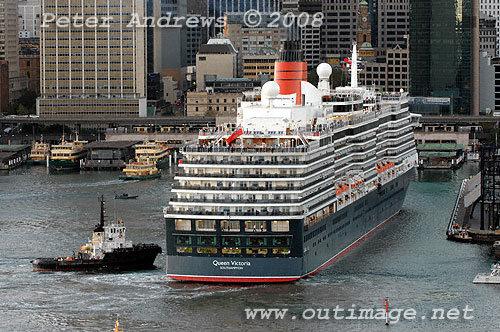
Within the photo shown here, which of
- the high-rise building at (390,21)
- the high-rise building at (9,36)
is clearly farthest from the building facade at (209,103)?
the high-rise building at (390,21)

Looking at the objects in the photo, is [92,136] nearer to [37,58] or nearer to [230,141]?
[37,58]

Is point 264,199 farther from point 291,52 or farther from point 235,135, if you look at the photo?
point 291,52

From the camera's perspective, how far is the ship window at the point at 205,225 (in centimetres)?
6147

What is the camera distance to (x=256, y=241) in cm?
6141

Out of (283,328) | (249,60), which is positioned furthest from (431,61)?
(283,328)

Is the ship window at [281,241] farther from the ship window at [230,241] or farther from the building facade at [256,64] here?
the building facade at [256,64]

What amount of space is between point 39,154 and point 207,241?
5955 cm

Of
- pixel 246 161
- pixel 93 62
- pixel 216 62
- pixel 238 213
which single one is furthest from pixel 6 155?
pixel 238 213

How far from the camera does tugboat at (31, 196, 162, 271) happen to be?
66062mm

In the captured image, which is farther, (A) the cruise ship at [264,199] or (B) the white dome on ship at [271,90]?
(B) the white dome on ship at [271,90]

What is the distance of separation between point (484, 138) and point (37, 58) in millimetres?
72172

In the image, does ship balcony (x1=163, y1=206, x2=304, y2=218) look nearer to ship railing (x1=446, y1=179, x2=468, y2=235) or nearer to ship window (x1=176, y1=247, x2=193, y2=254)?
ship window (x1=176, y1=247, x2=193, y2=254)

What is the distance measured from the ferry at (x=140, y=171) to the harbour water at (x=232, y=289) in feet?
68.9

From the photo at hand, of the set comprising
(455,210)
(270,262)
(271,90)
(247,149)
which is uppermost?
(271,90)
